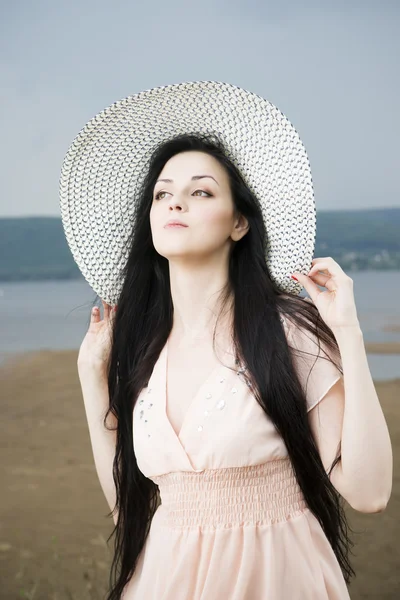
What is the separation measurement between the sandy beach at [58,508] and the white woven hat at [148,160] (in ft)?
6.61

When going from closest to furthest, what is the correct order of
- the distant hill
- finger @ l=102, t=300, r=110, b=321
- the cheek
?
1. the cheek
2. finger @ l=102, t=300, r=110, b=321
3. the distant hill

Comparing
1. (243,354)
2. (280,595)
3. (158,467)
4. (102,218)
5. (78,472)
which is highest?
(102,218)

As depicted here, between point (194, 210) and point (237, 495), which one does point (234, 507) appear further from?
point (194, 210)

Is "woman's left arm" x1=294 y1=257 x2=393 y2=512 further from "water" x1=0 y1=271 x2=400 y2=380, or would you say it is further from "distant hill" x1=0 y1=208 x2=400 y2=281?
"water" x1=0 y1=271 x2=400 y2=380

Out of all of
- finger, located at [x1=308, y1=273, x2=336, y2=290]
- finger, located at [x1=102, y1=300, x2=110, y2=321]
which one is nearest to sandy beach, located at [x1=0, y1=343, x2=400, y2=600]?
finger, located at [x1=102, y1=300, x2=110, y2=321]

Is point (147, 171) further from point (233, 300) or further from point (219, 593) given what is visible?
point (219, 593)

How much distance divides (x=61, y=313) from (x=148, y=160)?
3.38 m

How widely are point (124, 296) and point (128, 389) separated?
229 mm

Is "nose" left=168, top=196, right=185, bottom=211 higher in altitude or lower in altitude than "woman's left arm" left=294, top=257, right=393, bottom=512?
higher

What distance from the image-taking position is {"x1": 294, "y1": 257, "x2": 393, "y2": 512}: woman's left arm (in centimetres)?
150

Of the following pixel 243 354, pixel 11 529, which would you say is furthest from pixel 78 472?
pixel 243 354

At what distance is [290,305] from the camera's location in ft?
5.72

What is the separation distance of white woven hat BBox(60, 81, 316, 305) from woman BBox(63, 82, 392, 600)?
0.04 ft

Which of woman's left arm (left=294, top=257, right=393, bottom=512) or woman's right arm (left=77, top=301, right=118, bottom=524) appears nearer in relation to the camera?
woman's left arm (left=294, top=257, right=393, bottom=512)
